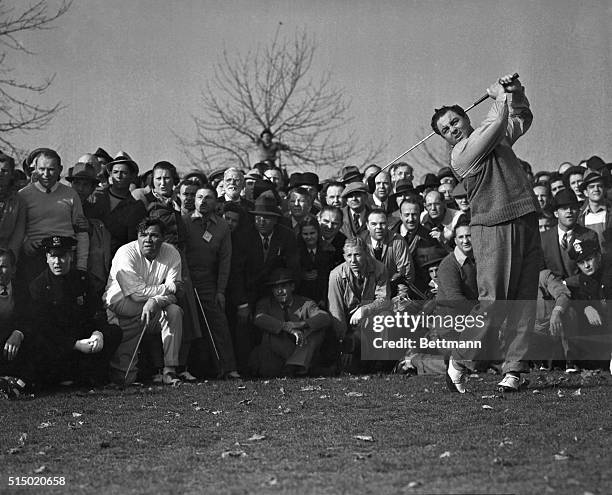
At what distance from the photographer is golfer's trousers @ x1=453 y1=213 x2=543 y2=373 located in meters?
8.70

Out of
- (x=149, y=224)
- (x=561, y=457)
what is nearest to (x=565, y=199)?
(x=149, y=224)

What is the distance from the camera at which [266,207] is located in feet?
39.6

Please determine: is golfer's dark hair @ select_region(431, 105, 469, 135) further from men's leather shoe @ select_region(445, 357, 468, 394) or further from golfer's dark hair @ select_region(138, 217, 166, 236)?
golfer's dark hair @ select_region(138, 217, 166, 236)

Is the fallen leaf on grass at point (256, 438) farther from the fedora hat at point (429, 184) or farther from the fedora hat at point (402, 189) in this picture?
the fedora hat at point (429, 184)

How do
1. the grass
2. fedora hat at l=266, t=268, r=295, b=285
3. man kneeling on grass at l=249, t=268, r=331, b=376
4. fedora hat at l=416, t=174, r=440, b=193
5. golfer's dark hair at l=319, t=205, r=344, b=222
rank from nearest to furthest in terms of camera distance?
1. the grass
2. man kneeling on grass at l=249, t=268, r=331, b=376
3. fedora hat at l=266, t=268, r=295, b=285
4. golfer's dark hair at l=319, t=205, r=344, b=222
5. fedora hat at l=416, t=174, r=440, b=193

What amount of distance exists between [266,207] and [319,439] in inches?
210

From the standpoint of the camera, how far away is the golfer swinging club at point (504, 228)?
8.67 metres

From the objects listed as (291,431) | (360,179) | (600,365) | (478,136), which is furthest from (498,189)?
(360,179)

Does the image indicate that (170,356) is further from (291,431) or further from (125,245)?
(291,431)

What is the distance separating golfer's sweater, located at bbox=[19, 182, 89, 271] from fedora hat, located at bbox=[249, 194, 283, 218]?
6.45 feet

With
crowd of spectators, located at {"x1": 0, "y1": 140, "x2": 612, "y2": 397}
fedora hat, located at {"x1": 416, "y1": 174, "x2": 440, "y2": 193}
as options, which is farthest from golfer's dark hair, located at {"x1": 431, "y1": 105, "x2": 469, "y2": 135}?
fedora hat, located at {"x1": 416, "y1": 174, "x2": 440, "y2": 193}

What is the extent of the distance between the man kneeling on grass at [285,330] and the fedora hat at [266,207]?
0.65 metres

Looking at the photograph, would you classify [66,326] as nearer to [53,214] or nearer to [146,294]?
[146,294]

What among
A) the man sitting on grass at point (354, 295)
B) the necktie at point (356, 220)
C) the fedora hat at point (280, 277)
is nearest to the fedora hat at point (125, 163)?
the fedora hat at point (280, 277)
